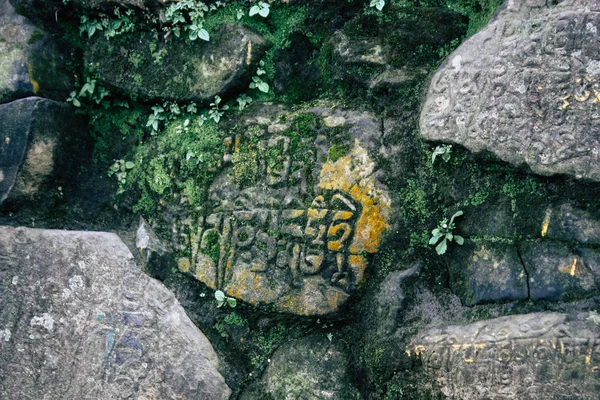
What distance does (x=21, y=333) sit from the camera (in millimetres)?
2246

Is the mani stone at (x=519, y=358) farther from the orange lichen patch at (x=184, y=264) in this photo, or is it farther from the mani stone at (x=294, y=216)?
the orange lichen patch at (x=184, y=264)

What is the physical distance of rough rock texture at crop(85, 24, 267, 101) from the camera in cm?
247

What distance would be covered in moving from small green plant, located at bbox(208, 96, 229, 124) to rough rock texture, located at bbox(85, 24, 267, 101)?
29mm

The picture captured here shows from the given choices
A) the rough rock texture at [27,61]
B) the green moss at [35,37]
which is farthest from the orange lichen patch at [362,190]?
the green moss at [35,37]

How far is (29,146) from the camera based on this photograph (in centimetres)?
246

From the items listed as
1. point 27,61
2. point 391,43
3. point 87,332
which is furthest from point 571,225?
point 27,61

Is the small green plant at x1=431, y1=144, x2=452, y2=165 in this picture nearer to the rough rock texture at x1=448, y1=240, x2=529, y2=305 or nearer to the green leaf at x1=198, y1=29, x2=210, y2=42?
the rough rock texture at x1=448, y1=240, x2=529, y2=305

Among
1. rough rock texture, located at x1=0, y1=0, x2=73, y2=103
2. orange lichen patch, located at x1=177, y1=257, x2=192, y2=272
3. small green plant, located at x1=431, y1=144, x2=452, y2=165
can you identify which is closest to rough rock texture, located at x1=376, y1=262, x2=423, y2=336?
small green plant, located at x1=431, y1=144, x2=452, y2=165

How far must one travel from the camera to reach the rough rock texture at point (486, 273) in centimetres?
199

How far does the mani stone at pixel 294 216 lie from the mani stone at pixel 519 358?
444mm

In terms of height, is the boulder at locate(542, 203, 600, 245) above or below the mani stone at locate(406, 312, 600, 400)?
above

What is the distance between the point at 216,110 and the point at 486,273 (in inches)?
50.9

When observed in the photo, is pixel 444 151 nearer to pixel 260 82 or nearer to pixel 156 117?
pixel 260 82

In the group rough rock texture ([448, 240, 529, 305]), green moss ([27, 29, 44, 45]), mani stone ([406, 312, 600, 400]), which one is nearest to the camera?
mani stone ([406, 312, 600, 400])
